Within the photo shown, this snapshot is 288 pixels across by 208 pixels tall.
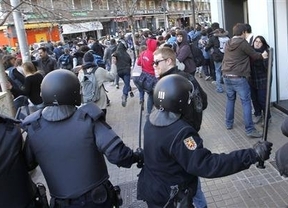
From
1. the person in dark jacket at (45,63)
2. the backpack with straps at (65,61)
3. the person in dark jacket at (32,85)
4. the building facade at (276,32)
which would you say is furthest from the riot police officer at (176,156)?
the backpack with straps at (65,61)

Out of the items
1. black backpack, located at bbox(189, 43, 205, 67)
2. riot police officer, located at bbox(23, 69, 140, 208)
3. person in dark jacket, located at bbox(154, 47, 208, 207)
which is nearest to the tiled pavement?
person in dark jacket, located at bbox(154, 47, 208, 207)

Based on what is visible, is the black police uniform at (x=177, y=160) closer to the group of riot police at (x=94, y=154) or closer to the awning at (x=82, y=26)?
the group of riot police at (x=94, y=154)

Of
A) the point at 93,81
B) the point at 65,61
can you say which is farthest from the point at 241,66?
the point at 65,61

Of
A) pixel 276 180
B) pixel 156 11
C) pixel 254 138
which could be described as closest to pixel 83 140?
pixel 276 180

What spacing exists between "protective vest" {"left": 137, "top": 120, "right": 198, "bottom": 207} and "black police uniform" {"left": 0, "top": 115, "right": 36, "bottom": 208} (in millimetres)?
863

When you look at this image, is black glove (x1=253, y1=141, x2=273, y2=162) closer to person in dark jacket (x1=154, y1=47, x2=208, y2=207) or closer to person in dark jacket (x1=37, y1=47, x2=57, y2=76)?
person in dark jacket (x1=154, y1=47, x2=208, y2=207)

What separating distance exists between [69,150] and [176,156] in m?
0.72

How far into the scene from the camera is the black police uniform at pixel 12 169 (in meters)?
2.34

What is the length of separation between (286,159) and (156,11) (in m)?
65.8

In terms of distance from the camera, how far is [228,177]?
4.61 metres

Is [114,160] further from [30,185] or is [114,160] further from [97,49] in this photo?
[97,49]

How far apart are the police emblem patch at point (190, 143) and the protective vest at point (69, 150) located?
63 cm

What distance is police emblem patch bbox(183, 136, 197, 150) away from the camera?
2.31 metres

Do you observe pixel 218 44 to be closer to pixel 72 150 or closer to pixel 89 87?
pixel 89 87
